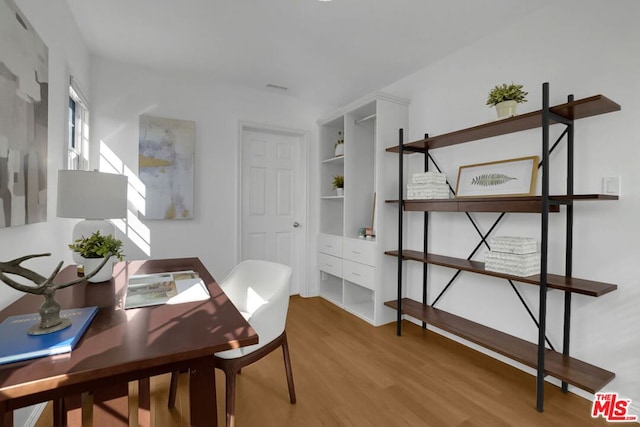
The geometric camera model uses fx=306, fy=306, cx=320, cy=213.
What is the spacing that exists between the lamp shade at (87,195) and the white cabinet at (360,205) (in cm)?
213

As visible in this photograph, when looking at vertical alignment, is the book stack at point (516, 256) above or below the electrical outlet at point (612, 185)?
below

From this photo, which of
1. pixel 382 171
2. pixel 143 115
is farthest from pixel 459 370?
pixel 143 115

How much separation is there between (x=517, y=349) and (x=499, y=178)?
1.19 meters

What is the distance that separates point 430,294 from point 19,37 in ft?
10.7

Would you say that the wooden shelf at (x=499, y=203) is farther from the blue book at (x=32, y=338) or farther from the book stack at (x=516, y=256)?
the blue book at (x=32, y=338)

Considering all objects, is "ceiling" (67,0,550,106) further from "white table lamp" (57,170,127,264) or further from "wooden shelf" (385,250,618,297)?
"wooden shelf" (385,250,618,297)

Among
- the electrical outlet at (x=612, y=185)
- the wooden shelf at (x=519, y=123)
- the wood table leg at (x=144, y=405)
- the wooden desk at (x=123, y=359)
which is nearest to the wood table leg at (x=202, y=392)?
the wooden desk at (x=123, y=359)

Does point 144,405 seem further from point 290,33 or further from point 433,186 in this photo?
point 290,33

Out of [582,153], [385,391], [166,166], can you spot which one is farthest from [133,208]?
[582,153]

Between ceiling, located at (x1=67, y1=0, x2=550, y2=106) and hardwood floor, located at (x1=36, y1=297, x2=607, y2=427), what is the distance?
254 centimetres

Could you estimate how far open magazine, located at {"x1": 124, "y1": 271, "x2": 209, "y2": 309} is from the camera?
1287 mm

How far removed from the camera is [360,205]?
347 centimetres

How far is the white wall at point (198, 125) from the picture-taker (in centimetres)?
290

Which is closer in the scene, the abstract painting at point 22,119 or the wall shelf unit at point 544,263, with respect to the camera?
the abstract painting at point 22,119
